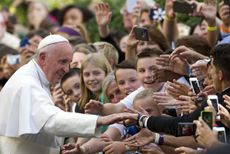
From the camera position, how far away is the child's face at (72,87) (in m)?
11.4

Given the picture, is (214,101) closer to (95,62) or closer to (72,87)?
(95,62)

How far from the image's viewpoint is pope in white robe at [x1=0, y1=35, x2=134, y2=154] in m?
8.48

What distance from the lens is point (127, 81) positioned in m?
10.5

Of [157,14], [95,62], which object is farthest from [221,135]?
[157,14]

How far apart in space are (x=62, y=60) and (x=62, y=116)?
733mm

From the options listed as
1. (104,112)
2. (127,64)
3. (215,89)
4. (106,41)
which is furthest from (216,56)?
(106,41)

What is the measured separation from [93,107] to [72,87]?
2.00m

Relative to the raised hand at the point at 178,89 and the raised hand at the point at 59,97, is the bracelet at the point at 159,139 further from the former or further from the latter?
the raised hand at the point at 59,97

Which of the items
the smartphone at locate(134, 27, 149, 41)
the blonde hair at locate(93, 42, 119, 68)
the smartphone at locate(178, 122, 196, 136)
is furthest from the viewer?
the blonde hair at locate(93, 42, 119, 68)

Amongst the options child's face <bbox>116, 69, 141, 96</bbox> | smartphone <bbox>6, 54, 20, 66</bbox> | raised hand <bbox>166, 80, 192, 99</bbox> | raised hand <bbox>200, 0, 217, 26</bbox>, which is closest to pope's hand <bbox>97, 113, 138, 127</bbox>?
raised hand <bbox>166, 80, 192, 99</bbox>

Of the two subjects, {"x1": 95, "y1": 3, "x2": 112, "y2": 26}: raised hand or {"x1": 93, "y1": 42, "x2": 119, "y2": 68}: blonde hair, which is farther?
{"x1": 95, "y1": 3, "x2": 112, "y2": 26}: raised hand

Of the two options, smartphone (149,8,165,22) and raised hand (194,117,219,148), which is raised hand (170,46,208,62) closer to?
raised hand (194,117,219,148)

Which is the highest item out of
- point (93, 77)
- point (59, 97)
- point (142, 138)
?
point (93, 77)

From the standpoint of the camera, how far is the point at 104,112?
952 centimetres
